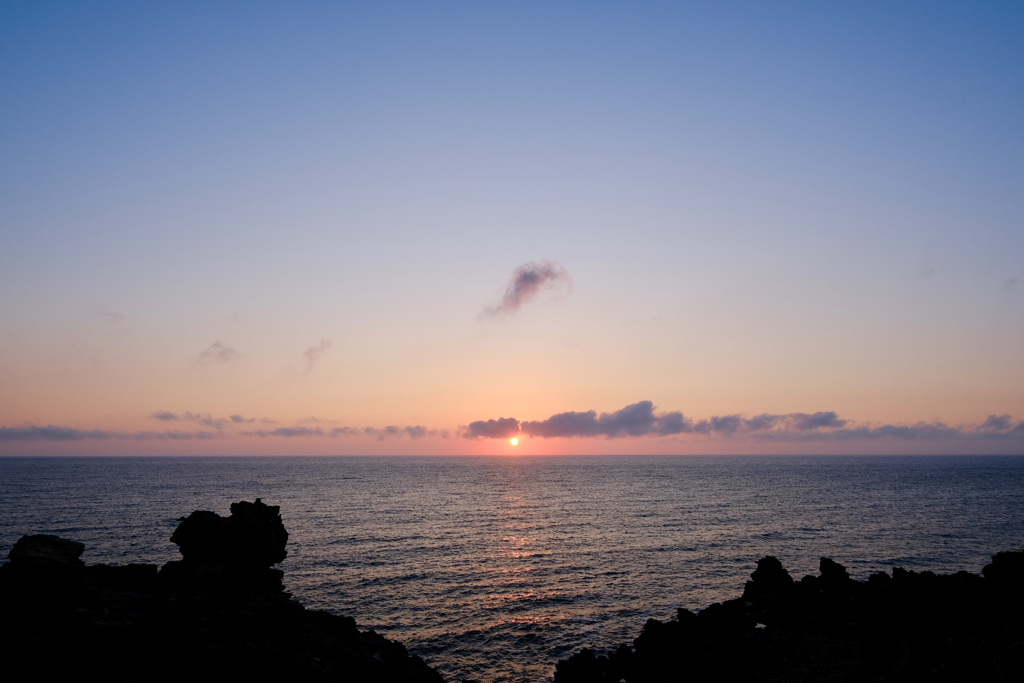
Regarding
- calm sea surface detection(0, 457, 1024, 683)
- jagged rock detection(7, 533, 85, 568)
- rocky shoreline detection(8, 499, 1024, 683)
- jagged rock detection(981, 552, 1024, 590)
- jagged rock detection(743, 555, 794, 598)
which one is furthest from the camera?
calm sea surface detection(0, 457, 1024, 683)

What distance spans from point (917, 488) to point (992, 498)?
105 feet

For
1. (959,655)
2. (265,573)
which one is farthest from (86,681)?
(959,655)

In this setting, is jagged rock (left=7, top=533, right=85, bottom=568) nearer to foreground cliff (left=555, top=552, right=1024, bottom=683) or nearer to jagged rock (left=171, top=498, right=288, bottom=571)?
jagged rock (left=171, top=498, right=288, bottom=571)

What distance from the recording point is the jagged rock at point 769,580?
4084cm

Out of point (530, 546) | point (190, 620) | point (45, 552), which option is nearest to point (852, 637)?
point (190, 620)

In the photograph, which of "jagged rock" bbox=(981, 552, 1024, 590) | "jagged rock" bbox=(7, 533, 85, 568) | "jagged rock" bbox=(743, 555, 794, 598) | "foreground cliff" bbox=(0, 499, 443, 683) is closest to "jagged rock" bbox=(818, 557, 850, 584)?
"jagged rock" bbox=(743, 555, 794, 598)

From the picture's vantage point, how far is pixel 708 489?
6806 inches

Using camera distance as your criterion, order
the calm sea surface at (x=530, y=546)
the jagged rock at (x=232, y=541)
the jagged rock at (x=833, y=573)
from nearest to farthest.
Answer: the jagged rock at (x=232, y=541) < the jagged rock at (x=833, y=573) < the calm sea surface at (x=530, y=546)

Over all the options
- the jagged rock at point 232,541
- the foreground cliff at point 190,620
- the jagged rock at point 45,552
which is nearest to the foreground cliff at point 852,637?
the foreground cliff at point 190,620

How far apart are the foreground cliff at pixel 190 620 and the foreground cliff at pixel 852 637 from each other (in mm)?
13517

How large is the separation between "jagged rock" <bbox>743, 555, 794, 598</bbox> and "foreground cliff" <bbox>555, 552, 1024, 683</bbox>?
1957 mm

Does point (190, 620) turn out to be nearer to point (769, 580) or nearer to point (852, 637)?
point (852, 637)

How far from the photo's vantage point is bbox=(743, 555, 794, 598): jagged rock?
40.8 metres

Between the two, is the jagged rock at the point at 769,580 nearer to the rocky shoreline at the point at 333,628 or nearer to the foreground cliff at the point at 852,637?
the rocky shoreline at the point at 333,628
